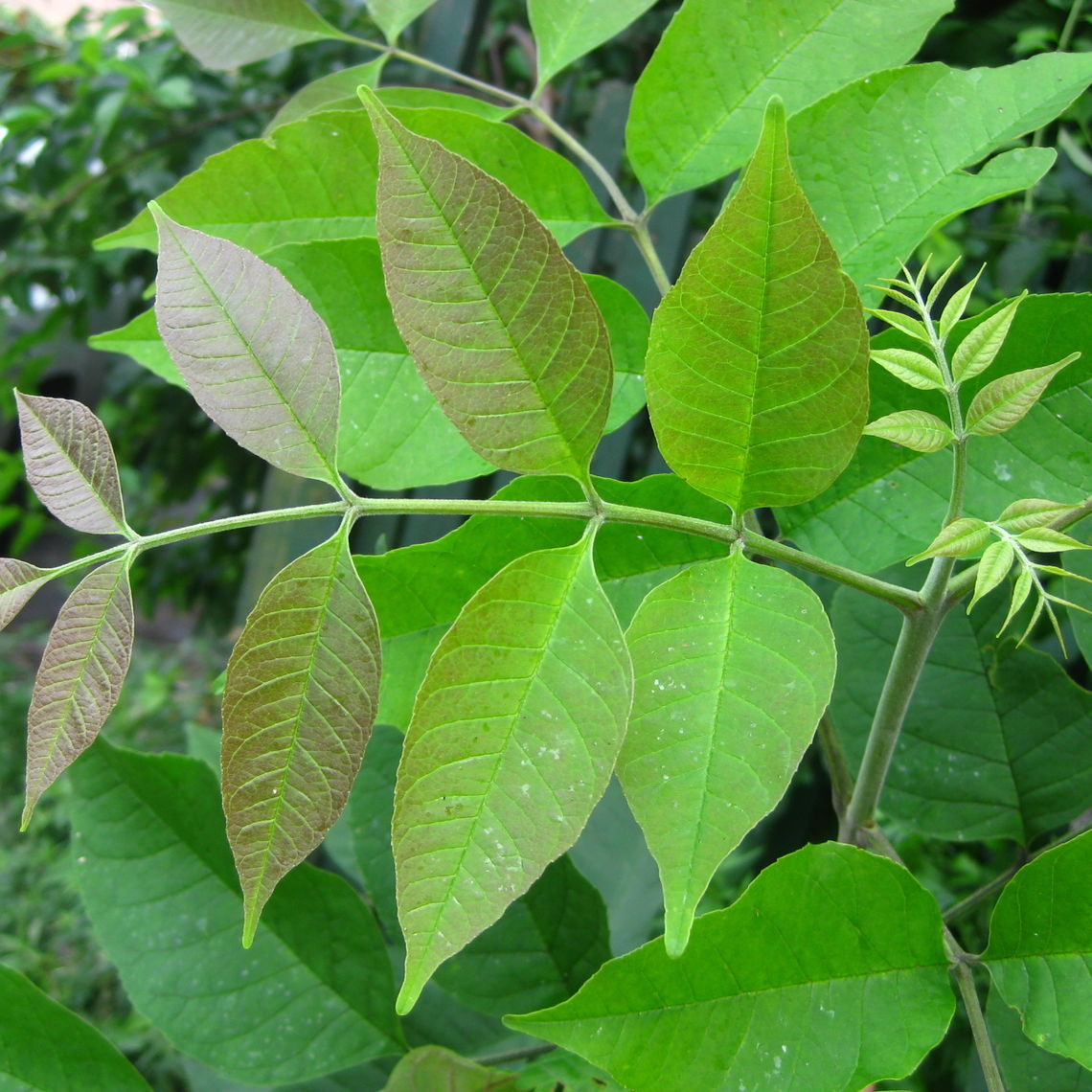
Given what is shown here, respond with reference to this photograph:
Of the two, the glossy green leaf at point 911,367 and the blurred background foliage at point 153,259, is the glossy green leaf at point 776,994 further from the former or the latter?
the blurred background foliage at point 153,259

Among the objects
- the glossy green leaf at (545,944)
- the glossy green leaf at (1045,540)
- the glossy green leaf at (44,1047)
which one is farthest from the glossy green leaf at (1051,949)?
the glossy green leaf at (44,1047)

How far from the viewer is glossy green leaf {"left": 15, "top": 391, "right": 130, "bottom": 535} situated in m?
0.39

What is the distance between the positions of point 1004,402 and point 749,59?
0.81ft

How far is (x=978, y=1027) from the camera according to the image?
0.43 meters

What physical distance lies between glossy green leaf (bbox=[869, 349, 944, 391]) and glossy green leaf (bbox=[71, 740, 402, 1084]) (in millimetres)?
410

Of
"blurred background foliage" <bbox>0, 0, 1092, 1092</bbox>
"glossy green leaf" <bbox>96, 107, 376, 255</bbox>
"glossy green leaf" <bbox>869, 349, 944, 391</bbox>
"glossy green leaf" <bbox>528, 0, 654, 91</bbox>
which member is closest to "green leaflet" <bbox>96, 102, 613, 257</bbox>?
"glossy green leaf" <bbox>96, 107, 376, 255</bbox>

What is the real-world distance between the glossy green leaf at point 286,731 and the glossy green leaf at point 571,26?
0.38 metres

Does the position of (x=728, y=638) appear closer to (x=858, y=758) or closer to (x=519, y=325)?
(x=519, y=325)

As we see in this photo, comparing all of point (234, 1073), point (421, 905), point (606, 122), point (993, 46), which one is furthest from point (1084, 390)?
point (606, 122)

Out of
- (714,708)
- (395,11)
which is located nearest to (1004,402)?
(714,708)

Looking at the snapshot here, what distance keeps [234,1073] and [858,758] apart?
14.9 inches

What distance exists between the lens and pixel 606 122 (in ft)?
4.99

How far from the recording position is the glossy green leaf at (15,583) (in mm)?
372

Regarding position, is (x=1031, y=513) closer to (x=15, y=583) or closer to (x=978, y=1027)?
(x=978, y=1027)
